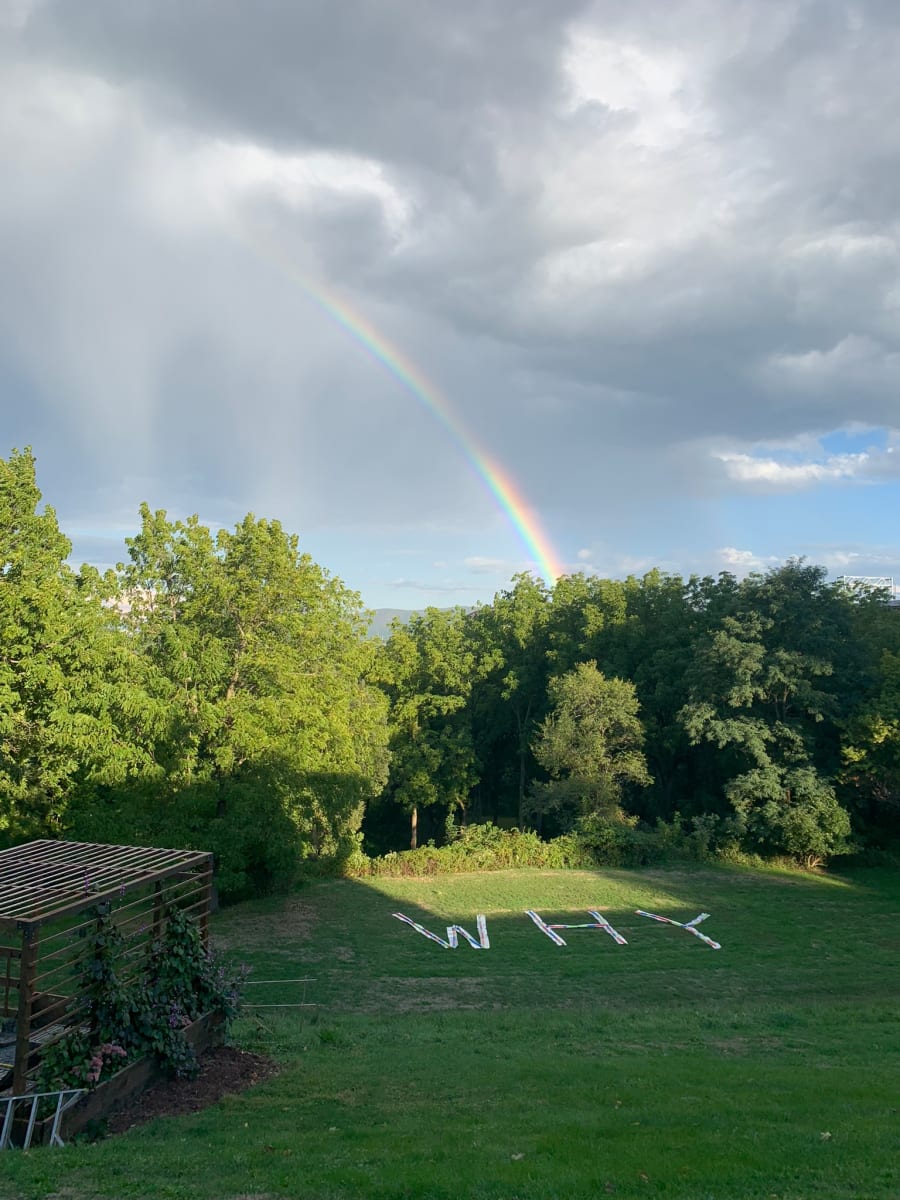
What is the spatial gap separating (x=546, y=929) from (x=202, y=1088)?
14.8m

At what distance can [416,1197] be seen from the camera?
5.60 m

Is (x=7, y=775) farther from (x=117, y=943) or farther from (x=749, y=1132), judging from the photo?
(x=749, y=1132)

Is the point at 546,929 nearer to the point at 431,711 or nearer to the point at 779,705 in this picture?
the point at 779,705

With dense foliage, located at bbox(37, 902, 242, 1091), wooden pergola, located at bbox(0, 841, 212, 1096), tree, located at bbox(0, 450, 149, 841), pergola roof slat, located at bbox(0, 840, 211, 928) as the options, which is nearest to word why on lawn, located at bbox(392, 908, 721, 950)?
tree, located at bbox(0, 450, 149, 841)

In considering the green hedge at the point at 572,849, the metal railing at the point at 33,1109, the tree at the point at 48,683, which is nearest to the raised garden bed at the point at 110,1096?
the metal railing at the point at 33,1109

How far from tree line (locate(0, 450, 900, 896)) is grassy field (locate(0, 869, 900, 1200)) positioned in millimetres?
5095

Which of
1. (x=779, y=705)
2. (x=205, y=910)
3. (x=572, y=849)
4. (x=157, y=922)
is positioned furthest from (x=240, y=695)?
(x=779, y=705)

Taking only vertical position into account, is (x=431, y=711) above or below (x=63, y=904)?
above

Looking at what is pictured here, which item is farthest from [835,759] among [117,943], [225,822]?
[117,943]

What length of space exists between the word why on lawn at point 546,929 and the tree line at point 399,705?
476 cm

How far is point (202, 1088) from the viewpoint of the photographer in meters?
8.39

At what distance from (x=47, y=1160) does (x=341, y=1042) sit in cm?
517

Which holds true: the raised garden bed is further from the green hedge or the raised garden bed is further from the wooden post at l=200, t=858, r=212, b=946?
the green hedge

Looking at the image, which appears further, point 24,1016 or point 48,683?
point 48,683
